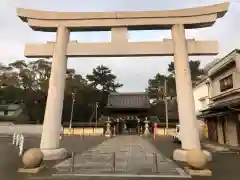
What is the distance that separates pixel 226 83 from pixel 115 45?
1604 centimetres

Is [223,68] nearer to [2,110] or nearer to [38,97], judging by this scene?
[38,97]

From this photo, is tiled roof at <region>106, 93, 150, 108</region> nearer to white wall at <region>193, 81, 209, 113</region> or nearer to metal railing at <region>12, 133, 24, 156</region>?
white wall at <region>193, 81, 209, 113</region>

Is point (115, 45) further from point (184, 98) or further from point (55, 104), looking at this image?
point (184, 98)

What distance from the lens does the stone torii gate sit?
12586 millimetres

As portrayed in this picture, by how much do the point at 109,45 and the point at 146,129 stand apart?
3714 centimetres

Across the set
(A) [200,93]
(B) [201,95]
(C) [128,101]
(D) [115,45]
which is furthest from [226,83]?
(C) [128,101]

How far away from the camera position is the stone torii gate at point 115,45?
41.3 ft

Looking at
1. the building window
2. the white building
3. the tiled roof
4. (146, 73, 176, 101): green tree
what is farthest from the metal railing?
(146, 73, 176, 101): green tree

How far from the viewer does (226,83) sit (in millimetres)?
24703

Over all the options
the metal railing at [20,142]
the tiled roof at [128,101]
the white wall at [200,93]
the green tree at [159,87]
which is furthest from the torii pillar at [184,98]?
the green tree at [159,87]

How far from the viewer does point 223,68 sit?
2444 centimetres

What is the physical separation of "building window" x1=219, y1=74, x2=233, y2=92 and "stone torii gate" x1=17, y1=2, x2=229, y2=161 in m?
11.7

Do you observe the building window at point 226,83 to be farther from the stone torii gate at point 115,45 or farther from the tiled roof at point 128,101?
the tiled roof at point 128,101

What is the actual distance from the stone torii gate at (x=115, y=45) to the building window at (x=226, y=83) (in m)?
11.7
